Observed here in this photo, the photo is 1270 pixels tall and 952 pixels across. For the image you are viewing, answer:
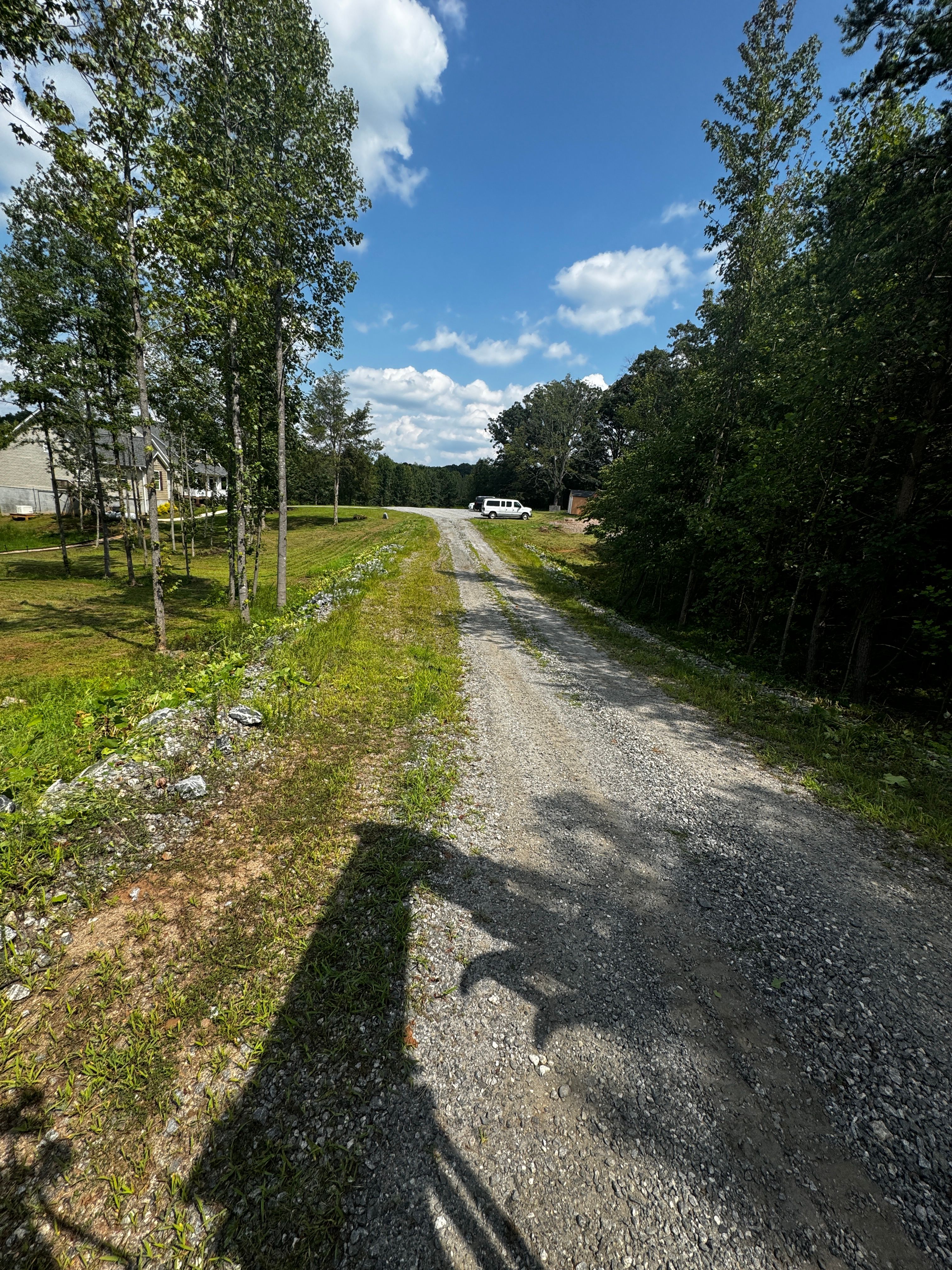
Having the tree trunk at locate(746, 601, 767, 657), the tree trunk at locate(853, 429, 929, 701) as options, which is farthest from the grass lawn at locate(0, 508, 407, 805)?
the tree trunk at locate(746, 601, 767, 657)

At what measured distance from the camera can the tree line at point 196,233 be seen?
859 cm

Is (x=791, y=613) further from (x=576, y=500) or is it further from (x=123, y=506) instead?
(x=576, y=500)

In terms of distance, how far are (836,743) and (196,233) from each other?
15147 millimetres

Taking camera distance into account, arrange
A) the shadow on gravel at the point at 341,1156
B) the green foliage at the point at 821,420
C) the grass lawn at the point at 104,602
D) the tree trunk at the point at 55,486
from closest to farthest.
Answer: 1. the shadow on gravel at the point at 341,1156
2. the green foliage at the point at 821,420
3. the grass lawn at the point at 104,602
4. the tree trunk at the point at 55,486

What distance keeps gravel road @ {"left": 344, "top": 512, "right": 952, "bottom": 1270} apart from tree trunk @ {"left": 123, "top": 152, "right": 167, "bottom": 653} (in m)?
9.79

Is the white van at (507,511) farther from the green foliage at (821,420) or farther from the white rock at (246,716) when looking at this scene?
the white rock at (246,716)

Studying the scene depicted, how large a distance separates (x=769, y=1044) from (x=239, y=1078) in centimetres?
313

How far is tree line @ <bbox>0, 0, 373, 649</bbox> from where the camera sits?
859 cm

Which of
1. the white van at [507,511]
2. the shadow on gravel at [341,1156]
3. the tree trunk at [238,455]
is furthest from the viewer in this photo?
the white van at [507,511]

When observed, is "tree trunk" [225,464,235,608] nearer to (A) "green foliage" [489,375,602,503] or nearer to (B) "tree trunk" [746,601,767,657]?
(B) "tree trunk" [746,601,767,657]

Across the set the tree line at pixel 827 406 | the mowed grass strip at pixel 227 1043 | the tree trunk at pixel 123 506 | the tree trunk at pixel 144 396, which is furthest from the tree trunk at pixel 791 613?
the tree trunk at pixel 123 506

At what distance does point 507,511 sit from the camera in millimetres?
43969

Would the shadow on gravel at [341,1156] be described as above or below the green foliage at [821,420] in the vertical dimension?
below

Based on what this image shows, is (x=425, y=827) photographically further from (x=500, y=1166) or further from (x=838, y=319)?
(x=838, y=319)
